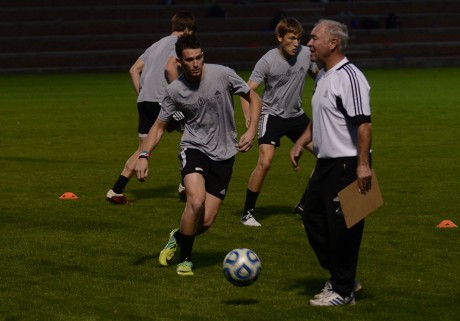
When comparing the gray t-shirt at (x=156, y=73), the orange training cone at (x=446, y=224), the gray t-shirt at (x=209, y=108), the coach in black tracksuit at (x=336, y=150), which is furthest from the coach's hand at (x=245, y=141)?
the gray t-shirt at (x=156, y=73)

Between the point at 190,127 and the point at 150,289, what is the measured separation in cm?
171

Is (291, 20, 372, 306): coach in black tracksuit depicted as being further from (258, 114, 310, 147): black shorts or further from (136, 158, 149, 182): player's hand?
(258, 114, 310, 147): black shorts

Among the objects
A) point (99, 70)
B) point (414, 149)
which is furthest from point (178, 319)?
point (99, 70)

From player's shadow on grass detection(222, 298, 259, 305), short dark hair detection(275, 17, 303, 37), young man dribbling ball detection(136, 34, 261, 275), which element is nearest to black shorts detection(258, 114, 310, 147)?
short dark hair detection(275, 17, 303, 37)

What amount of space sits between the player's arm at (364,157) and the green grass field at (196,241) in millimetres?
977

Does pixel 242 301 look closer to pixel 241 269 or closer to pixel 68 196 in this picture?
pixel 241 269

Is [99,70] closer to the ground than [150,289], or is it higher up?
closer to the ground

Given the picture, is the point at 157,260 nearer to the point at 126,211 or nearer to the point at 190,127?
the point at 190,127

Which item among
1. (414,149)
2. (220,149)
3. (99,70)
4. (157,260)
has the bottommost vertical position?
(99,70)

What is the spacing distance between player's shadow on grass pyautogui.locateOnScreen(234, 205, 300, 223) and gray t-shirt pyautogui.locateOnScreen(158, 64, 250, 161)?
289 centimetres

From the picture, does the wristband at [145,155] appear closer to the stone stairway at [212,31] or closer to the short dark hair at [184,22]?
the short dark hair at [184,22]

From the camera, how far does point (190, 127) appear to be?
10.4 metres

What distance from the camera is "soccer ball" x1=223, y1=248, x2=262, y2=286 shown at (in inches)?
361

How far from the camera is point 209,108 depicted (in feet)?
33.7
